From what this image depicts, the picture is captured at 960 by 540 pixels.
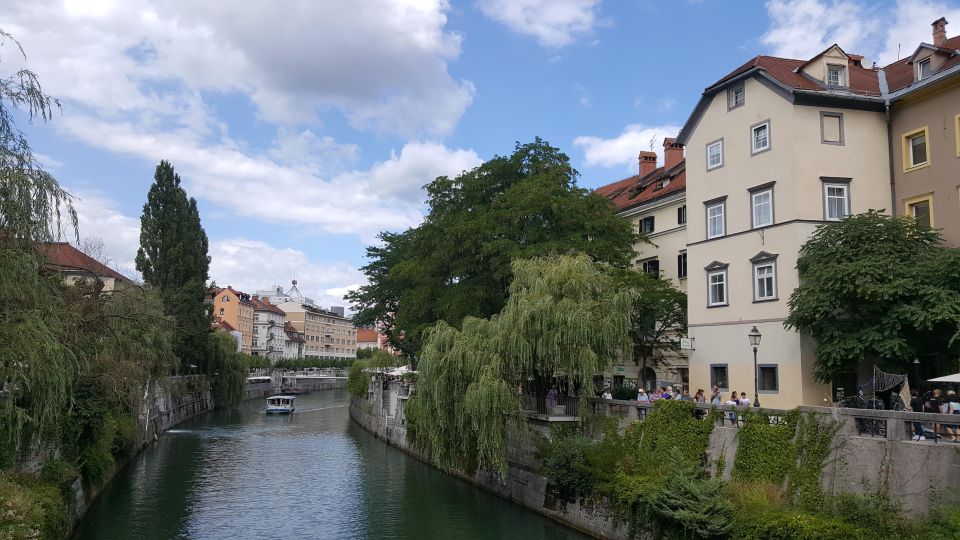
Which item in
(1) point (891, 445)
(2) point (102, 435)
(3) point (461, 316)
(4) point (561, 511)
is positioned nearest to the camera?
(1) point (891, 445)

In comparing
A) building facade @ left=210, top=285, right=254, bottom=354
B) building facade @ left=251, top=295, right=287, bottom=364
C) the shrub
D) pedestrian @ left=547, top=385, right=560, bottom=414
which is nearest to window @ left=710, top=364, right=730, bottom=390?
pedestrian @ left=547, top=385, right=560, bottom=414

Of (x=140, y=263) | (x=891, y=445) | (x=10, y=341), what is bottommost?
(x=891, y=445)

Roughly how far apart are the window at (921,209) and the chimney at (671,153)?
15.5 m

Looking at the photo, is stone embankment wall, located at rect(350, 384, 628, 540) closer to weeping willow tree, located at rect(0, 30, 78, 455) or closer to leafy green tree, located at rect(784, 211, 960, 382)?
leafy green tree, located at rect(784, 211, 960, 382)

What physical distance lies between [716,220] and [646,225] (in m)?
9.63

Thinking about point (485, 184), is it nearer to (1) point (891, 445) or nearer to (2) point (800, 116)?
(2) point (800, 116)


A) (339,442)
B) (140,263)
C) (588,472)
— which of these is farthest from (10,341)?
(140,263)

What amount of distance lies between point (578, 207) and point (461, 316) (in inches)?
286

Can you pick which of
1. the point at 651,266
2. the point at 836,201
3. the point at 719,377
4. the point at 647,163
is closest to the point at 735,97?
the point at 836,201

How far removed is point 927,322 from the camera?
65.1 ft

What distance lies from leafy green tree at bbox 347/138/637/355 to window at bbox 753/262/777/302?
22.3 ft

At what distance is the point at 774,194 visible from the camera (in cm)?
2547

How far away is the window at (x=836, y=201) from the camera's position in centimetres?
2505

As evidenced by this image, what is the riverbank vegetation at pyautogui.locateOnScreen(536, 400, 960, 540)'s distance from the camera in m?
13.8
